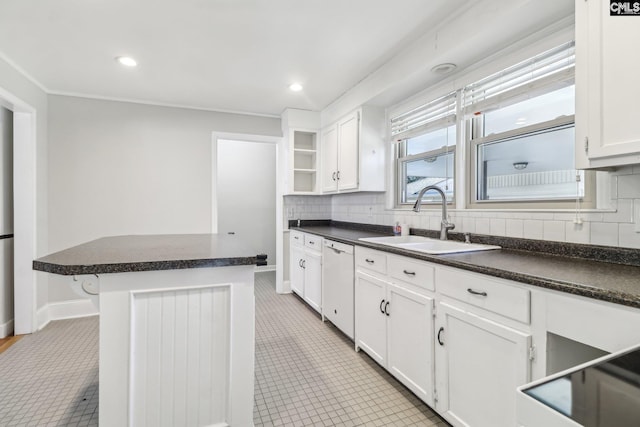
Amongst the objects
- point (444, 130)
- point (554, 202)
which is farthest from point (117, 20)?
point (554, 202)

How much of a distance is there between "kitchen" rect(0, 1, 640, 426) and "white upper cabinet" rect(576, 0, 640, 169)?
458 millimetres

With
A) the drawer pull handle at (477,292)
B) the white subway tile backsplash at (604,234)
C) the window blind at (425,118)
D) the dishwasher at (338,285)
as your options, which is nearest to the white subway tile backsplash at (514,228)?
the white subway tile backsplash at (604,234)

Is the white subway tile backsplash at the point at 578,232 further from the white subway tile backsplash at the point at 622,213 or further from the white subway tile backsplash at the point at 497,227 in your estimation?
the white subway tile backsplash at the point at 497,227

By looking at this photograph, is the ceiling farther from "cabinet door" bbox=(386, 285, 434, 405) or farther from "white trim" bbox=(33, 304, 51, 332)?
"white trim" bbox=(33, 304, 51, 332)

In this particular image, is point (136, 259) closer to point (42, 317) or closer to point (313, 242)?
point (313, 242)

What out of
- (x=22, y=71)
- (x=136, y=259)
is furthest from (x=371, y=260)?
(x=22, y=71)

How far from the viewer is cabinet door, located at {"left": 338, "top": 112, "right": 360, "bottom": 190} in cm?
337

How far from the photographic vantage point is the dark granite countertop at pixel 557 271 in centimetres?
104

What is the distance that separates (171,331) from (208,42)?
2071mm

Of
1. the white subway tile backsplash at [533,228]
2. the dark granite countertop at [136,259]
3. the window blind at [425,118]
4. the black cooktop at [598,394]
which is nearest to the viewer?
the black cooktop at [598,394]

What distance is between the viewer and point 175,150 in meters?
3.89

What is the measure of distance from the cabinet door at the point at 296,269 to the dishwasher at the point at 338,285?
69cm

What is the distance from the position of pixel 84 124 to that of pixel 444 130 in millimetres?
3761

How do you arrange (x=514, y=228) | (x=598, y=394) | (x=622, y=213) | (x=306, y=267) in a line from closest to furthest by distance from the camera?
(x=598, y=394) < (x=622, y=213) < (x=514, y=228) < (x=306, y=267)
